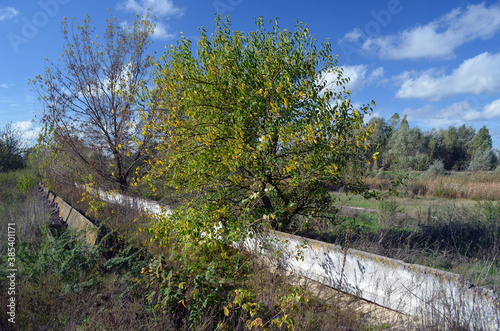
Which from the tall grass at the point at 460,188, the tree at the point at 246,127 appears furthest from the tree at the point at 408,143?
the tree at the point at 246,127

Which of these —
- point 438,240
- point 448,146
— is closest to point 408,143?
point 448,146

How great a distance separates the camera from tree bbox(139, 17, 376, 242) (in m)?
5.12

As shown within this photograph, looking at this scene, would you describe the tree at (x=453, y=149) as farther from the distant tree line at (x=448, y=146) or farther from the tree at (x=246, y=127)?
the tree at (x=246, y=127)

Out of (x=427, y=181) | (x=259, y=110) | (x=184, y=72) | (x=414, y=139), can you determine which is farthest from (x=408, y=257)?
(x=414, y=139)

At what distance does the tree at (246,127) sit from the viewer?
5.12 m

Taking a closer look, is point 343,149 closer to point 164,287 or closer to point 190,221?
point 190,221

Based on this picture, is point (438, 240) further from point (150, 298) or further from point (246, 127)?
point (150, 298)

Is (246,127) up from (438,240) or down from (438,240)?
up

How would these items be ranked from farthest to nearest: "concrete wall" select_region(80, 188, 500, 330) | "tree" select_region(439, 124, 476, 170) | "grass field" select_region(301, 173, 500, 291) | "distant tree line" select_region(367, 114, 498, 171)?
"tree" select_region(439, 124, 476, 170) → "distant tree line" select_region(367, 114, 498, 171) → "grass field" select_region(301, 173, 500, 291) → "concrete wall" select_region(80, 188, 500, 330)

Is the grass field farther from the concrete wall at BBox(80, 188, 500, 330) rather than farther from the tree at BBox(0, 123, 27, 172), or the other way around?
the tree at BBox(0, 123, 27, 172)

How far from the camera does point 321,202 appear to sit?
638 cm

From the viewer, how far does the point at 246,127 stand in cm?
548

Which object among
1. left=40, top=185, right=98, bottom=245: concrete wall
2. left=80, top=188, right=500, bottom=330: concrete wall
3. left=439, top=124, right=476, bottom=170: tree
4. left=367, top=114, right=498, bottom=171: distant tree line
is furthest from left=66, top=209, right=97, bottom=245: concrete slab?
left=439, top=124, right=476, bottom=170: tree

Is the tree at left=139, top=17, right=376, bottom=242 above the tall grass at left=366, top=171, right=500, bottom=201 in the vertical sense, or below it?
above
